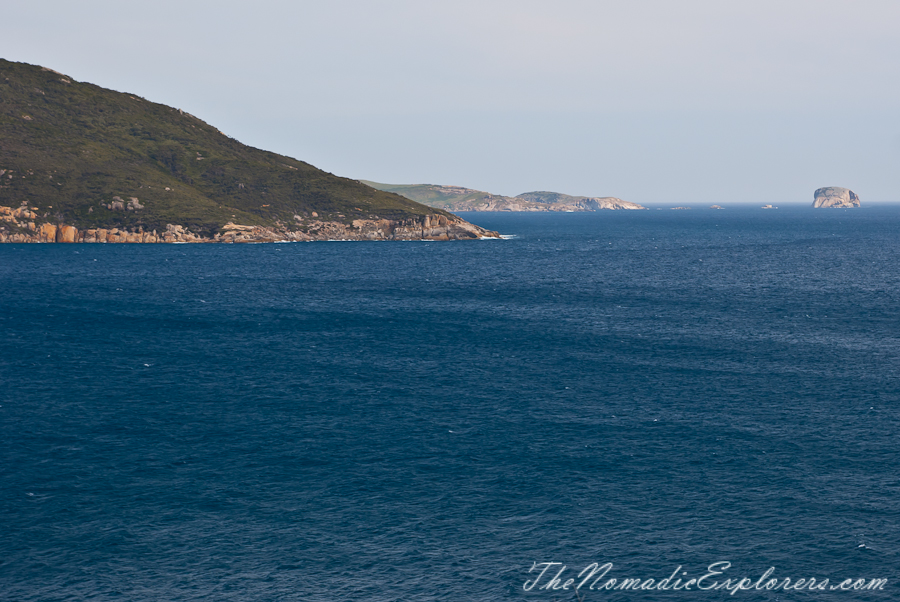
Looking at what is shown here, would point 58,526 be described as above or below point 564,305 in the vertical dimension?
below

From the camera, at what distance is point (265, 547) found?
55.1 metres

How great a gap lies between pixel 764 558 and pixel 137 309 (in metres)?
133

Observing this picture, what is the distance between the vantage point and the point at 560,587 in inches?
2004

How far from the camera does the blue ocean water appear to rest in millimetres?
52906

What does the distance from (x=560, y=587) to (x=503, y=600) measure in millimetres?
4404

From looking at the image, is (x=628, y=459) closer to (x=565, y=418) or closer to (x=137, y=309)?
(x=565, y=418)

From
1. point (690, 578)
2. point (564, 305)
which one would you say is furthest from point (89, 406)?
point (564, 305)

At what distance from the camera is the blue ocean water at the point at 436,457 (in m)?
52.9

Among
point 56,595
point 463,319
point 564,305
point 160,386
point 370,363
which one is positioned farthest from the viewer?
point 564,305

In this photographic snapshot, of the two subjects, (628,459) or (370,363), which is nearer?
(628,459)

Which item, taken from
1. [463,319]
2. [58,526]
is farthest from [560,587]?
[463,319]

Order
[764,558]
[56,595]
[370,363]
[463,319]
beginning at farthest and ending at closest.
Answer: [463,319], [370,363], [764,558], [56,595]

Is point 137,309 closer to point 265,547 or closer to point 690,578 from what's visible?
point 265,547

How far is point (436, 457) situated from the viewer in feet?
237
